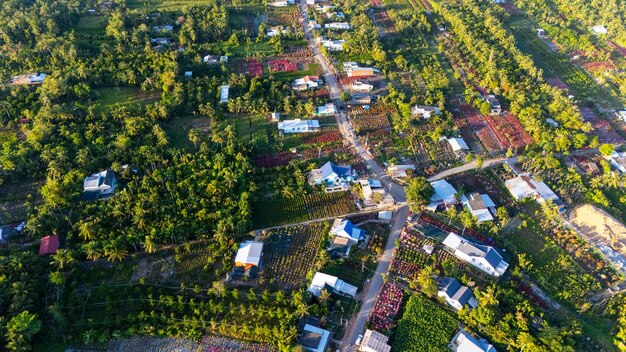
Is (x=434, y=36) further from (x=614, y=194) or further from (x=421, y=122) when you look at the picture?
(x=614, y=194)

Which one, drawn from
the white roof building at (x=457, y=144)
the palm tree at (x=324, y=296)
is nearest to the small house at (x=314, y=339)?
Result: the palm tree at (x=324, y=296)

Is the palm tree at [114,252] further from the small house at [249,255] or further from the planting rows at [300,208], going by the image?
the planting rows at [300,208]

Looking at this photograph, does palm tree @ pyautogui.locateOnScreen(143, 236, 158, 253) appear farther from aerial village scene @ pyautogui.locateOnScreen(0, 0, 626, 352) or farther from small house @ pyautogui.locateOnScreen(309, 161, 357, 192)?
small house @ pyautogui.locateOnScreen(309, 161, 357, 192)

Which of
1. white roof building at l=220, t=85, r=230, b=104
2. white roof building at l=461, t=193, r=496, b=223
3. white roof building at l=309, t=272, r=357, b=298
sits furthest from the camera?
white roof building at l=220, t=85, r=230, b=104

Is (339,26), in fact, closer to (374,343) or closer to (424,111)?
(424,111)

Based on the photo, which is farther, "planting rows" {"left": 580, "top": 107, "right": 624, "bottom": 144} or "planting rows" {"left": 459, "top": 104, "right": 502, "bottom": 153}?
"planting rows" {"left": 580, "top": 107, "right": 624, "bottom": 144}

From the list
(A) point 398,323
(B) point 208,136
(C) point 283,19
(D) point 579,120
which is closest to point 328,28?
(C) point 283,19

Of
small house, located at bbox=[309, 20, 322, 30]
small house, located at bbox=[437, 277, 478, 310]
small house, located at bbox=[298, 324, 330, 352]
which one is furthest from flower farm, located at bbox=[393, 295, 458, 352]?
small house, located at bbox=[309, 20, 322, 30]
